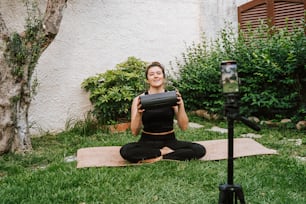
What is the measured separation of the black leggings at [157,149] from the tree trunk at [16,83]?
1447 mm

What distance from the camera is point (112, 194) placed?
9.37 feet

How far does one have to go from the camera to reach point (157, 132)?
3850 mm

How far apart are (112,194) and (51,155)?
1.68 m

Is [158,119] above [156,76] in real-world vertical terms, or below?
below

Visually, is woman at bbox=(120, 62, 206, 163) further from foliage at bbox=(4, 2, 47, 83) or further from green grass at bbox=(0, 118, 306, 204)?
foliage at bbox=(4, 2, 47, 83)

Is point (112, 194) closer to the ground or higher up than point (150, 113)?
closer to the ground

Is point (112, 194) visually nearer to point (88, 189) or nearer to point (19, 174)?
point (88, 189)

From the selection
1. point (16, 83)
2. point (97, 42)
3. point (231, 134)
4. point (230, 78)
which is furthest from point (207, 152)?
point (97, 42)

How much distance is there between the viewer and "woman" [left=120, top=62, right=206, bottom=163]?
370 centimetres

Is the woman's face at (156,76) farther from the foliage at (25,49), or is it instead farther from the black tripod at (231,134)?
the black tripod at (231,134)

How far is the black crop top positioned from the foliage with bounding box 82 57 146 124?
1.64 meters

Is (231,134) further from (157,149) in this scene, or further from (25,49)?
(25,49)

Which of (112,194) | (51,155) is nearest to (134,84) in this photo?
(51,155)

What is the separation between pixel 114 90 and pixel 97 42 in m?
1.02
